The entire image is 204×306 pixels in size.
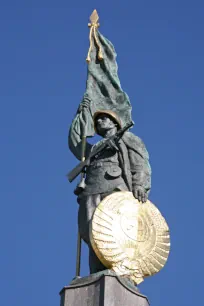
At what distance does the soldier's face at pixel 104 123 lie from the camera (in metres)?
15.5

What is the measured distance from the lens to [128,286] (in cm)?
1343

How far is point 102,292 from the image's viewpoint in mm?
13148

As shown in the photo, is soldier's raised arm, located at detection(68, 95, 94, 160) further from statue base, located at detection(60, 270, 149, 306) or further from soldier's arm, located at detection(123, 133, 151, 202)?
statue base, located at detection(60, 270, 149, 306)

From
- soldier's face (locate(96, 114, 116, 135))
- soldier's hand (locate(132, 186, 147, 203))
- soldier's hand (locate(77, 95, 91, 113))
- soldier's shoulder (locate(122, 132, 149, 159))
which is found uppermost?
soldier's hand (locate(77, 95, 91, 113))

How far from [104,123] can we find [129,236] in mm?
2446

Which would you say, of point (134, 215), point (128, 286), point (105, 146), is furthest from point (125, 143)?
point (128, 286)

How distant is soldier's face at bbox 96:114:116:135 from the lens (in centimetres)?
1555

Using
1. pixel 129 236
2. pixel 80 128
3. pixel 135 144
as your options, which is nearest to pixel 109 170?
pixel 135 144

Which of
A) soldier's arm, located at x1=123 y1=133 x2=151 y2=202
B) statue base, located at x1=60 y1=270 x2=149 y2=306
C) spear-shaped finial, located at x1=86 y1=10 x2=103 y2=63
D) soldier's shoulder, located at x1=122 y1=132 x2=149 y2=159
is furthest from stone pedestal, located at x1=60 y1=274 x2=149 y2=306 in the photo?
spear-shaped finial, located at x1=86 y1=10 x2=103 y2=63

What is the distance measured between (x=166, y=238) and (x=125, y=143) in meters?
1.99

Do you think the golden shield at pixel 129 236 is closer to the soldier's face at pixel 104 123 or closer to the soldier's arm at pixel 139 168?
the soldier's arm at pixel 139 168

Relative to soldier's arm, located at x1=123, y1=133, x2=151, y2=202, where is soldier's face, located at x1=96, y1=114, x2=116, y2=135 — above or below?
above

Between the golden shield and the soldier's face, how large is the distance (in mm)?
1551

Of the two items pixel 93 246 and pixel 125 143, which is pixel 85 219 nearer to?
pixel 93 246
